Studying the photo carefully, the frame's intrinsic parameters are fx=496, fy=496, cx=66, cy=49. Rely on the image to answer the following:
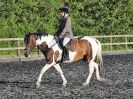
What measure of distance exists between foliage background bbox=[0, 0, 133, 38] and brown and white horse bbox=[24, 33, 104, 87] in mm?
18013

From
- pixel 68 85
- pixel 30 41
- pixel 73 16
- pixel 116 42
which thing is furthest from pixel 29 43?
pixel 73 16

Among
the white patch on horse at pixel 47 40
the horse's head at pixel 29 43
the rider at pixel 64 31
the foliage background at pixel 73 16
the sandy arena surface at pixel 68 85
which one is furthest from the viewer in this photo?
the foliage background at pixel 73 16

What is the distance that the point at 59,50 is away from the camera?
52.7 ft

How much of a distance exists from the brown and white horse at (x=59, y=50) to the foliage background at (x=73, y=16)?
18.0 meters

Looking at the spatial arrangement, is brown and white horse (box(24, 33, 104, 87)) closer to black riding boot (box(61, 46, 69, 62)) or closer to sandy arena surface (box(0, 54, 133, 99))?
black riding boot (box(61, 46, 69, 62))

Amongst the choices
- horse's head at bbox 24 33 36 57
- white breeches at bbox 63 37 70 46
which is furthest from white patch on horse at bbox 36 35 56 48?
white breeches at bbox 63 37 70 46

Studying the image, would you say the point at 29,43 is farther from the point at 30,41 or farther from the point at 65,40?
the point at 65,40

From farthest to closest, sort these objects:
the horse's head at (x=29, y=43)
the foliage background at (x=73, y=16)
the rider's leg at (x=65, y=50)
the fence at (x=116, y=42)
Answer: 1. the foliage background at (x=73, y=16)
2. the fence at (x=116, y=42)
3. the rider's leg at (x=65, y=50)
4. the horse's head at (x=29, y=43)

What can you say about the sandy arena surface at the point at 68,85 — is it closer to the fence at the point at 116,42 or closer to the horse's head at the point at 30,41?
the horse's head at the point at 30,41

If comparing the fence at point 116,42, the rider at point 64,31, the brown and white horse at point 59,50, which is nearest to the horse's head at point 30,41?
the brown and white horse at point 59,50

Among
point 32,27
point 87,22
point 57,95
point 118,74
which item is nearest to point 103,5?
point 87,22

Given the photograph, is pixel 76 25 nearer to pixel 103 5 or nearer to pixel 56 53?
pixel 103 5

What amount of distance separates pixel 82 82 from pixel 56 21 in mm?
21864

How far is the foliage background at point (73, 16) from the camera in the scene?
35.8 metres
